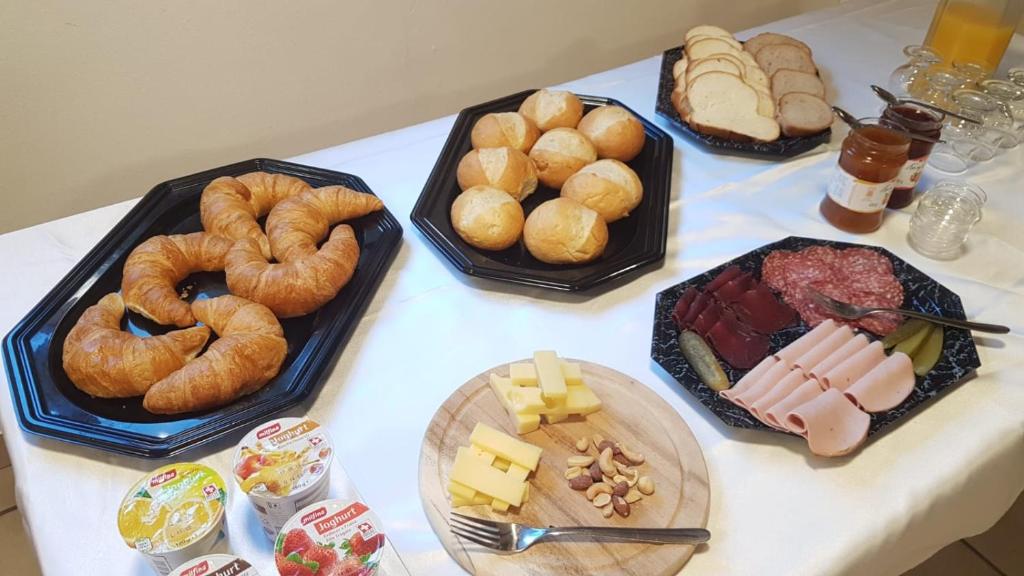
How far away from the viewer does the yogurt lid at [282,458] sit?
0.79m

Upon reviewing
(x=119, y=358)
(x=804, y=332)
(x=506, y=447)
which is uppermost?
(x=119, y=358)

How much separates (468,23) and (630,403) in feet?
5.84

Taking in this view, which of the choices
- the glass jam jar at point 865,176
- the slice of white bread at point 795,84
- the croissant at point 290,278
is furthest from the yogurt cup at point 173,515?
the slice of white bread at point 795,84

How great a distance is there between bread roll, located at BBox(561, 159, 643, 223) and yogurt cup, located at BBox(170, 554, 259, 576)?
90 centimetres

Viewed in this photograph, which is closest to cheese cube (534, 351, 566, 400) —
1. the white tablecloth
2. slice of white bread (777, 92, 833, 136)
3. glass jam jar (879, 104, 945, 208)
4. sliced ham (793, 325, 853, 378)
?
the white tablecloth

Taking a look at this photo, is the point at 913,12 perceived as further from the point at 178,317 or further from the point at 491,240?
the point at 178,317

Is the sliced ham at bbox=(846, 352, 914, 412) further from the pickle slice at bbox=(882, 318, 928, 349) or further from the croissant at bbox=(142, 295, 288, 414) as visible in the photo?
the croissant at bbox=(142, 295, 288, 414)

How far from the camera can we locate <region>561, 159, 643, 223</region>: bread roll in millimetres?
1351

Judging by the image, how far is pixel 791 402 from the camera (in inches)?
39.3

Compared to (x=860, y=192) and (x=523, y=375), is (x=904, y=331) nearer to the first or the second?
(x=860, y=192)

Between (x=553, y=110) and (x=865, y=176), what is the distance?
69 centimetres

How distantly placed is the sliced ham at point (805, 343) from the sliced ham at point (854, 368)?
0.06 metres

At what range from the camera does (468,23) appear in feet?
7.78

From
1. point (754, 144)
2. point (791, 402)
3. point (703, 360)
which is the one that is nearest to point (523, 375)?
point (703, 360)
